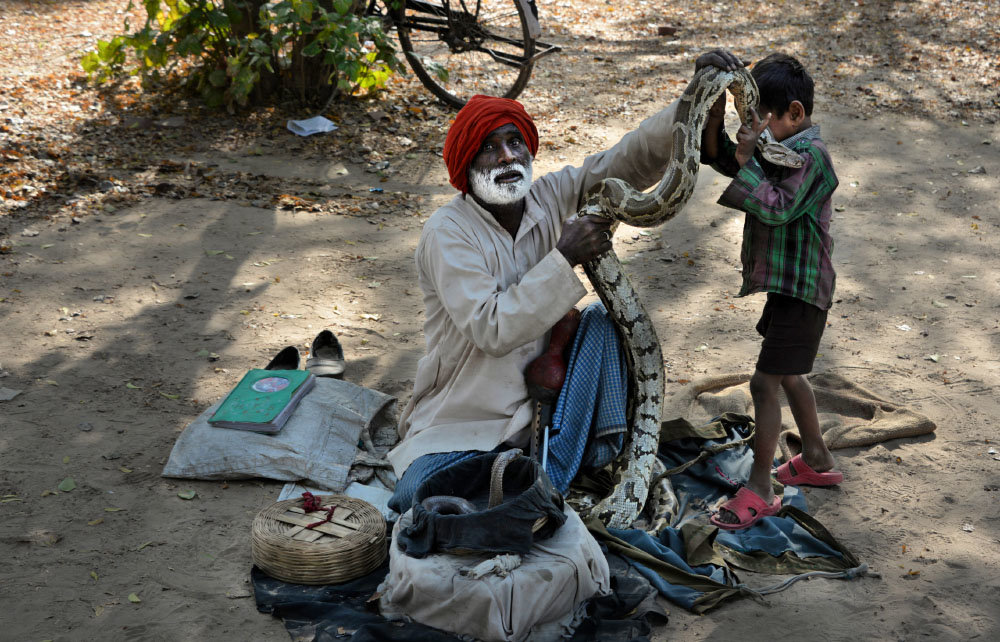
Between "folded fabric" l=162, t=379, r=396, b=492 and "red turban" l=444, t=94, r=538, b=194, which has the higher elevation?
"red turban" l=444, t=94, r=538, b=194

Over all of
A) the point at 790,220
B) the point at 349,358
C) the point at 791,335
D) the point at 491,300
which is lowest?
the point at 349,358

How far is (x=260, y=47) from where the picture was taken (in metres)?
7.89

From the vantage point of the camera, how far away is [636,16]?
12.7 meters

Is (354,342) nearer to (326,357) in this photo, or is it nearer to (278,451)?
(326,357)

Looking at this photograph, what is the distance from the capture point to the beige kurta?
3232 millimetres

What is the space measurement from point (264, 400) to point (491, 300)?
56.2 inches

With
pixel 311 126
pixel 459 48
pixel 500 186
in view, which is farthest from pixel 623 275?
Answer: pixel 459 48

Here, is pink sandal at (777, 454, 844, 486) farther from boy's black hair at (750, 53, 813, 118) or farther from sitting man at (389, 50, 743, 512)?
boy's black hair at (750, 53, 813, 118)

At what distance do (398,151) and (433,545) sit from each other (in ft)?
18.8

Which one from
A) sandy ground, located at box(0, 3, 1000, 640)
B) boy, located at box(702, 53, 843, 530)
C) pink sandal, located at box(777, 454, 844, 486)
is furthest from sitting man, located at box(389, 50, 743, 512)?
pink sandal, located at box(777, 454, 844, 486)

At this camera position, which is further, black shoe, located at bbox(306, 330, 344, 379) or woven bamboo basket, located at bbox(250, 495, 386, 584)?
black shoe, located at bbox(306, 330, 344, 379)

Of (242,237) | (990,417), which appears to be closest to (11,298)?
(242,237)

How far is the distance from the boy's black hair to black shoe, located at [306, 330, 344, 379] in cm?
254

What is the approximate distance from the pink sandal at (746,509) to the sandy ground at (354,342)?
0.25 meters
